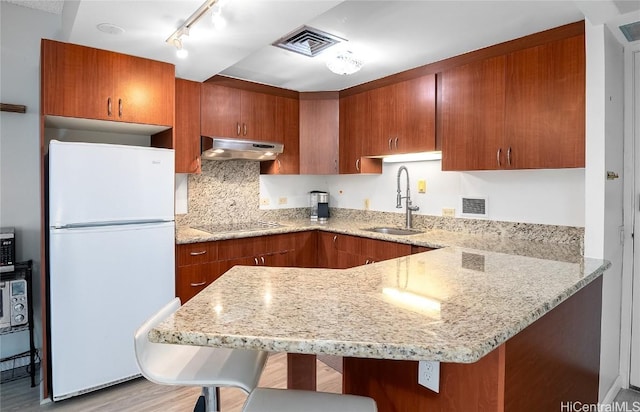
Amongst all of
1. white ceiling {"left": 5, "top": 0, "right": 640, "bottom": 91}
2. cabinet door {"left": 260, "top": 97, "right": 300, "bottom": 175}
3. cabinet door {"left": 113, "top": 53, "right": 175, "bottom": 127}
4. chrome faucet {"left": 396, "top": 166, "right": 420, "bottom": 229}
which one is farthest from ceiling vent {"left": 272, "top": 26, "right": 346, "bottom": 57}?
chrome faucet {"left": 396, "top": 166, "right": 420, "bottom": 229}

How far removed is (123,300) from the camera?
7.96 ft

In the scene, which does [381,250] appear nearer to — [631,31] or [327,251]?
[327,251]

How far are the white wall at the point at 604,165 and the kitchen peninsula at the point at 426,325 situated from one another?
0.26 meters

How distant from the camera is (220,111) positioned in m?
3.26

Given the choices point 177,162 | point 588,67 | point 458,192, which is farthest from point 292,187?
point 588,67

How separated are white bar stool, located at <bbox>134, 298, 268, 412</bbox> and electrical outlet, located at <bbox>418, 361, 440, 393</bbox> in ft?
1.70

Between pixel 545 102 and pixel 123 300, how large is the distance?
290cm

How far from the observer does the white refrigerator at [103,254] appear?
2.22m

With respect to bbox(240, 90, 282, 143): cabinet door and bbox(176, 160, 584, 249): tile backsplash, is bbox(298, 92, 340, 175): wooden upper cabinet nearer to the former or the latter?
bbox(240, 90, 282, 143): cabinet door

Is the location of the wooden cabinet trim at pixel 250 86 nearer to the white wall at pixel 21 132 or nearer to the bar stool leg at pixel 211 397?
the white wall at pixel 21 132

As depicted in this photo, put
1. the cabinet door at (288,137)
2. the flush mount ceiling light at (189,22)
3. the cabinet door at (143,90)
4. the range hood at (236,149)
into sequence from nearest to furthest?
the flush mount ceiling light at (189,22) < the cabinet door at (143,90) < the range hood at (236,149) < the cabinet door at (288,137)

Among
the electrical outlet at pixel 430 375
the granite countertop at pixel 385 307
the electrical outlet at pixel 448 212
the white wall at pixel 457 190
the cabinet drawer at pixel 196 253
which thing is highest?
the white wall at pixel 457 190

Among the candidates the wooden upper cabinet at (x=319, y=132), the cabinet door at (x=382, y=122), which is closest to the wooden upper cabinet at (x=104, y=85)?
the wooden upper cabinet at (x=319, y=132)

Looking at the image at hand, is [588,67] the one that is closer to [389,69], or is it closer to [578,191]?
[578,191]
